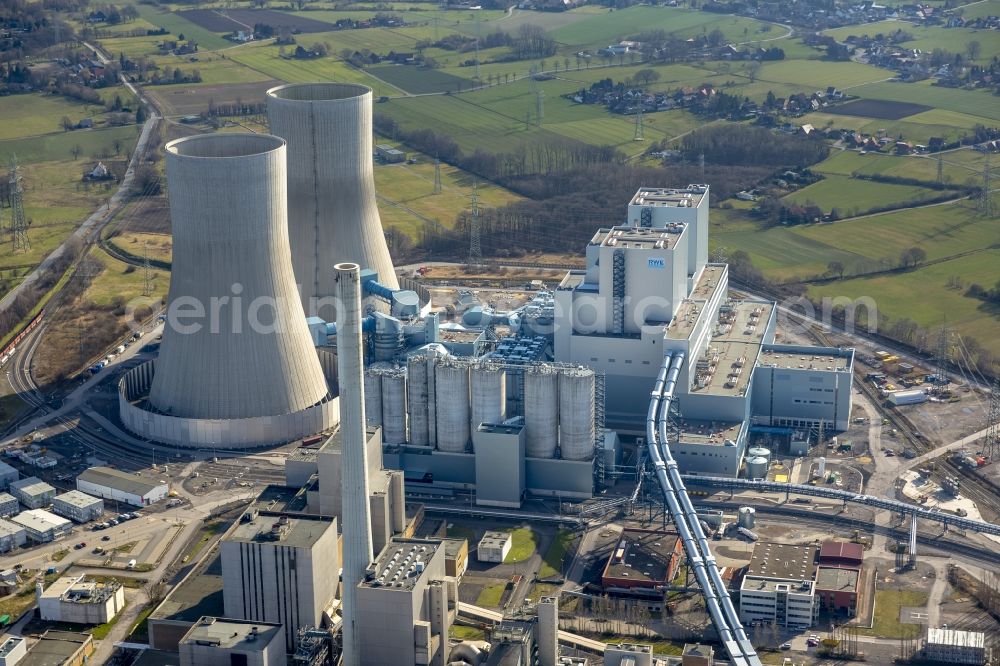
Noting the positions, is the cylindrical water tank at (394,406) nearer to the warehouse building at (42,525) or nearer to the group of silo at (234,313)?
the group of silo at (234,313)

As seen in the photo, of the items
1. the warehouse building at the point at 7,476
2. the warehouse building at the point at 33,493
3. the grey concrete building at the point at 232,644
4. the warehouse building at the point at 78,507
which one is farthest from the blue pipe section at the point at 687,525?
the warehouse building at the point at 7,476

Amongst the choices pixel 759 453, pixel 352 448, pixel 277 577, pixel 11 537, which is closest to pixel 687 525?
pixel 759 453

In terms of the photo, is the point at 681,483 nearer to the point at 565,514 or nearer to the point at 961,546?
the point at 565,514

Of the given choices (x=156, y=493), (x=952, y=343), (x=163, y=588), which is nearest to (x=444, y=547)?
(x=163, y=588)

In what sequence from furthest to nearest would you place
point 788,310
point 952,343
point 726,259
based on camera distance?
A: point 726,259, point 788,310, point 952,343

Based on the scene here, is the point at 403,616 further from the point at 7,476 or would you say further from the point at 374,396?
the point at 7,476

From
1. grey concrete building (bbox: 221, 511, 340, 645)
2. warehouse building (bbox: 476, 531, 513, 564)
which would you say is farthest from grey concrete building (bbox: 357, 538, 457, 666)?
warehouse building (bbox: 476, 531, 513, 564)
